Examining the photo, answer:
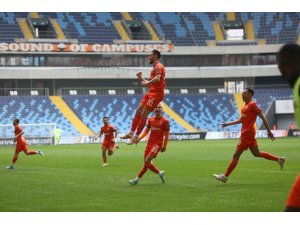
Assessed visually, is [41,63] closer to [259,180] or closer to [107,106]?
[107,106]

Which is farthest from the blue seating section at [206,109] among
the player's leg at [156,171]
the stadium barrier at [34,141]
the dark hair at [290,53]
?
the dark hair at [290,53]

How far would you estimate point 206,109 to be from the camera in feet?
248

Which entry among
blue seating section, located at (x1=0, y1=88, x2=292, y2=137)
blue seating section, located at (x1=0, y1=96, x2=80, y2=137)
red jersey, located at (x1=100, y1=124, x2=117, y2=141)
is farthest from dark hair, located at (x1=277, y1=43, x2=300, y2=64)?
blue seating section, located at (x1=0, y1=88, x2=292, y2=137)

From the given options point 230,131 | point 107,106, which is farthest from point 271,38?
point 107,106

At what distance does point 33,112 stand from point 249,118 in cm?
5368

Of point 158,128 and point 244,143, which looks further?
point 158,128

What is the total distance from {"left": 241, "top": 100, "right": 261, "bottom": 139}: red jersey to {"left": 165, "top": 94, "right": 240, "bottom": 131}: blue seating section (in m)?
54.4

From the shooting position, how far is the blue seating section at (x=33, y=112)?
67.9 meters

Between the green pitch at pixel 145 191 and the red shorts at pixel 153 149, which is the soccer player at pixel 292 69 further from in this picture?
the red shorts at pixel 153 149

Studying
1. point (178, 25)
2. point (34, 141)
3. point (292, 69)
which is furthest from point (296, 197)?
point (178, 25)

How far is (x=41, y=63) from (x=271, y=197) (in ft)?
206

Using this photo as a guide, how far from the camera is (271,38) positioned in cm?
7900

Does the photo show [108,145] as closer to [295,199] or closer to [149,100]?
[149,100]

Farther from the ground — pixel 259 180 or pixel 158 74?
pixel 158 74
